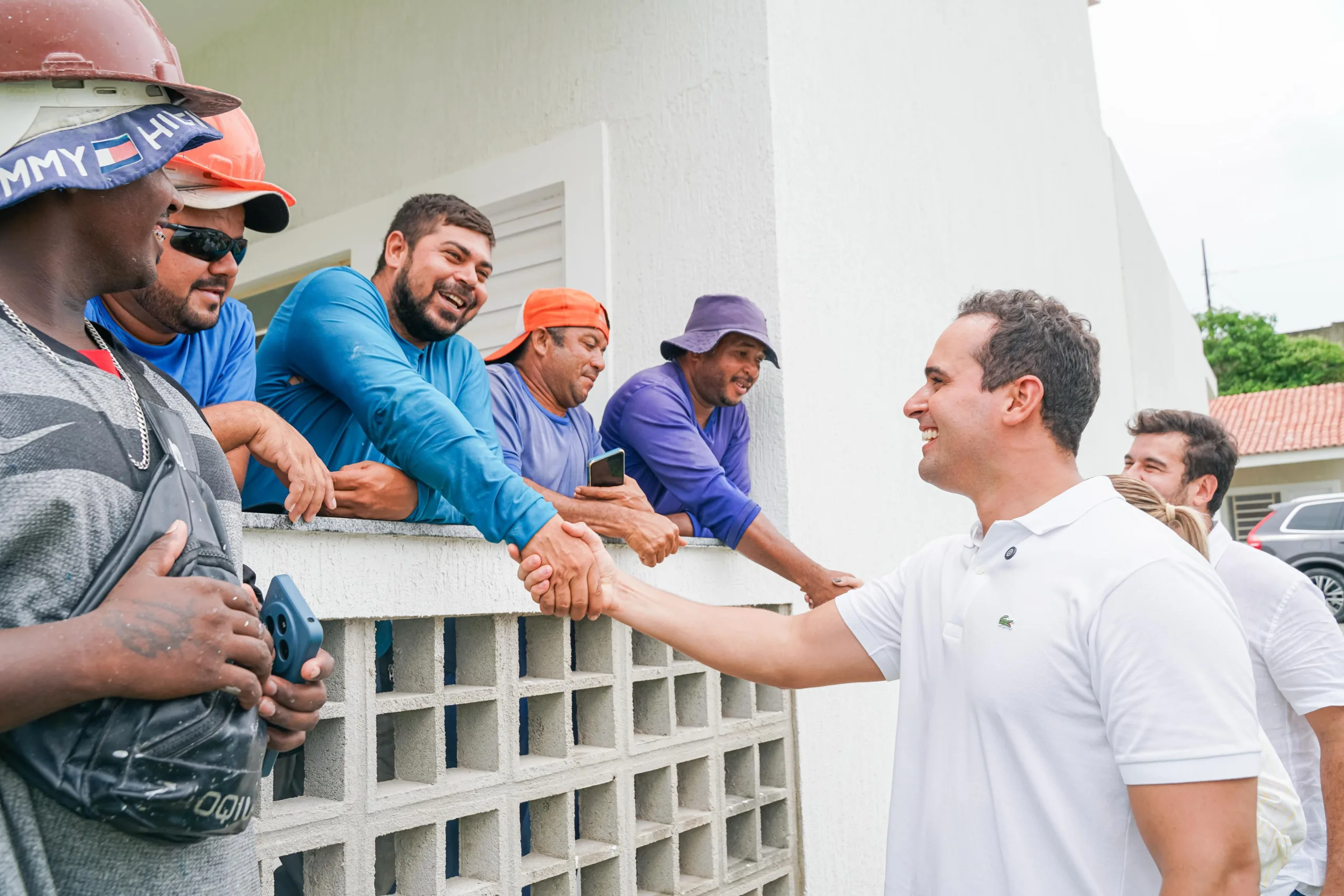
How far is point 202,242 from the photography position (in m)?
2.04

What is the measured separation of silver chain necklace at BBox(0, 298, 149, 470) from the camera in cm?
112

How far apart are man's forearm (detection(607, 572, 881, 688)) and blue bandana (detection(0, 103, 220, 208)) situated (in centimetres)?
151

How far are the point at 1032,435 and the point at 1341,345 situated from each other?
37.4 m

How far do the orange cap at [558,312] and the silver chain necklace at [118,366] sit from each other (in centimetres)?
214

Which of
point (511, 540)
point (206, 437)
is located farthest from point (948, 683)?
point (206, 437)

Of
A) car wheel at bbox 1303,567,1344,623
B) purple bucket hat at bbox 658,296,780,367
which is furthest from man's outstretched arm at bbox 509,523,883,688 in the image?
car wheel at bbox 1303,567,1344,623

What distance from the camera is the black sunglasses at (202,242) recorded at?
6.59 feet

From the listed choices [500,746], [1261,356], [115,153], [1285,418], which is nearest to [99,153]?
[115,153]

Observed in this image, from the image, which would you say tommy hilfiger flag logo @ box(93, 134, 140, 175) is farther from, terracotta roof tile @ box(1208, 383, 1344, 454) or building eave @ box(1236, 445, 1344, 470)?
building eave @ box(1236, 445, 1344, 470)

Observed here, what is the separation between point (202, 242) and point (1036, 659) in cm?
185

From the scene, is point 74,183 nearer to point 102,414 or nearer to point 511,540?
point 102,414

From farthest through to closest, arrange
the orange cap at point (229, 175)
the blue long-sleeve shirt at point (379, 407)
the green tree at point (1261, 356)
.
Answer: the green tree at point (1261, 356)
the blue long-sleeve shirt at point (379, 407)
the orange cap at point (229, 175)

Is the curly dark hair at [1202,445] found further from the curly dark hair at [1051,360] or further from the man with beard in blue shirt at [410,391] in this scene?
the man with beard in blue shirt at [410,391]

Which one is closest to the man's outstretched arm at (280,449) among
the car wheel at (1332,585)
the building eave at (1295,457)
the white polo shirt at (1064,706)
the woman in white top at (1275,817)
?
the white polo shirt at (1064,706)
